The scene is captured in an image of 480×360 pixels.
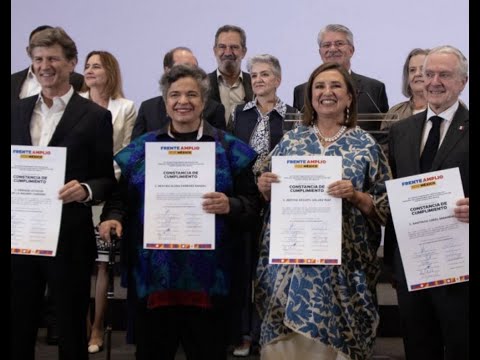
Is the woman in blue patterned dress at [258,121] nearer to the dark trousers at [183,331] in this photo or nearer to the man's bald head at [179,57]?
the man's bald head at [179,57]

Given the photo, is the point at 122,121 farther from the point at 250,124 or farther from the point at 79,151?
the point at 79,151

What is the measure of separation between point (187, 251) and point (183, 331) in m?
0.38

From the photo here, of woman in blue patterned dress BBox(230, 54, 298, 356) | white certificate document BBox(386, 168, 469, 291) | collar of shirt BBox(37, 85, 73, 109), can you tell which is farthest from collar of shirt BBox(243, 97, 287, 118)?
white certificate document BBox(386, 168, 469, 291)

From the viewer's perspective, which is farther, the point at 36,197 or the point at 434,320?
the point at 36,197

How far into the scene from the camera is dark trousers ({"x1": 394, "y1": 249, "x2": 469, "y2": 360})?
3549 mm

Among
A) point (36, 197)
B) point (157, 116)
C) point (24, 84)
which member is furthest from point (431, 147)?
point (24, 84)

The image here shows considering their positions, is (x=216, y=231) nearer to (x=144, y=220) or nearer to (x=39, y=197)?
(x=144, y=220)

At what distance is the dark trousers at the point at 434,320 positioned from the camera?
3549 millimetres

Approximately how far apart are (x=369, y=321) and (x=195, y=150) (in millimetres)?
1135

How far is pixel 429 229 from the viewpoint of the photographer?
3629mm

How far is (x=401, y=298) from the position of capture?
12.1ft

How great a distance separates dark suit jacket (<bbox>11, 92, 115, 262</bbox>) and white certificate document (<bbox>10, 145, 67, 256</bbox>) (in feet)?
0.27

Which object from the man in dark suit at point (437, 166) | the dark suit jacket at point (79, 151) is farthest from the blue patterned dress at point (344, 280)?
the dark suit jacket at point (79, 151)
